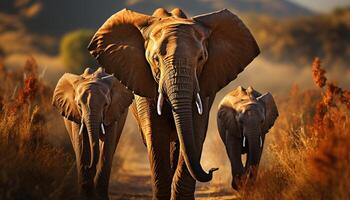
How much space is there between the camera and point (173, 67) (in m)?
7.80

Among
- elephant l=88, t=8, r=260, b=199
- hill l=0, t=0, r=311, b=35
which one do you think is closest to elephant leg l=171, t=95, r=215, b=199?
elephant l=88, t=8, r=260, b=199

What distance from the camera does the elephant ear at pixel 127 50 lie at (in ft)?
28.4

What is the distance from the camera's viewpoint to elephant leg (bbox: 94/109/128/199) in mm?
11312

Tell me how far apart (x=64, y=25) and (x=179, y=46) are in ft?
221

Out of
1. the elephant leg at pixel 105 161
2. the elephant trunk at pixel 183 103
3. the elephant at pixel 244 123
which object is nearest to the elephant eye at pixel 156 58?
the elephant trunk at pixel 183 103

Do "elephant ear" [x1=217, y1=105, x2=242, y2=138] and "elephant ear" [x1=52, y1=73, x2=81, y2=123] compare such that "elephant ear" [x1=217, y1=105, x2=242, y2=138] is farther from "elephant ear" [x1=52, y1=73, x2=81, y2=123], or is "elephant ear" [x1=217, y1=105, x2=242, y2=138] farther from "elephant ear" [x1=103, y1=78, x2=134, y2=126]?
"elephant ear" [x1=52, y1=73, x2=81, y2=123]

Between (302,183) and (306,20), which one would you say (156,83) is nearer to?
(302,183)

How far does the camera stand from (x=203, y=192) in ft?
49.4

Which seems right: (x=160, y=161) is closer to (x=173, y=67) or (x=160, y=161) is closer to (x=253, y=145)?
(x=173, y=67)

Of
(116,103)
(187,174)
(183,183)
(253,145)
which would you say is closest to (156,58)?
(187,174)

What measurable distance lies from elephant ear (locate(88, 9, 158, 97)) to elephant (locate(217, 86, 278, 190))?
4143mm

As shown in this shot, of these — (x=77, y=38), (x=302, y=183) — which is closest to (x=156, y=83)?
(x=302, y=183)

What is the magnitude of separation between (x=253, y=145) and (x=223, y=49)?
4239mm

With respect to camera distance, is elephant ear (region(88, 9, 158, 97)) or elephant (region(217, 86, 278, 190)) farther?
elephant (region(217, 86, 278, 190))
